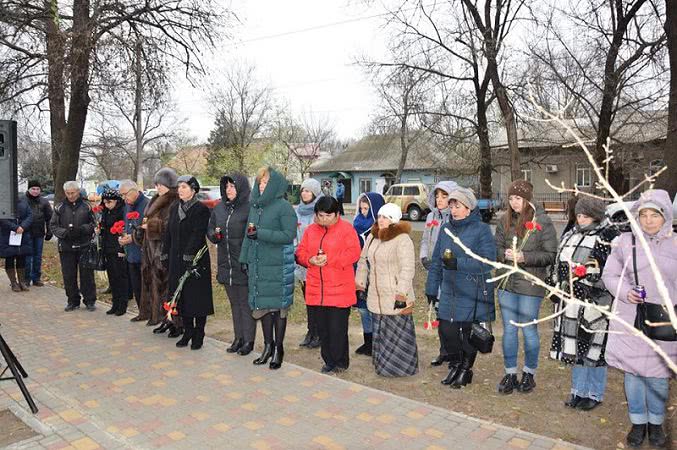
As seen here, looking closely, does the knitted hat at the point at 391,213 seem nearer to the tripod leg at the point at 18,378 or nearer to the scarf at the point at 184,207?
the scarf at the point at 184,207

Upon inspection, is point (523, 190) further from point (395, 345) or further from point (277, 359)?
point (277, 359)

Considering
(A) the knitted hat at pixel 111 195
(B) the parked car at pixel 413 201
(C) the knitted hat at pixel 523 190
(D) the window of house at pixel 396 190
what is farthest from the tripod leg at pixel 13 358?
(D) the window of house at pixel 396 190

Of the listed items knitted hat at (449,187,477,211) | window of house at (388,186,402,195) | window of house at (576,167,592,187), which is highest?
window of house at (576,167,592,187)

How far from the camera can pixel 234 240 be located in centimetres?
569

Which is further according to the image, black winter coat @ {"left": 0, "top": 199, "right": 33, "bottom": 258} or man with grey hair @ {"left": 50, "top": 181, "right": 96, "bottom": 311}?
black winter coat @ {"left": 0, "top": 199, "right": 33, "bottom": 258}

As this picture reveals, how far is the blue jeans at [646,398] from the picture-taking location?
3.76m

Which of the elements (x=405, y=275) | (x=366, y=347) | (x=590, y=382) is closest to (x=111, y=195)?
(x=366, y=347)

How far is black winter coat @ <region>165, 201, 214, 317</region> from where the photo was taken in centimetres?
593

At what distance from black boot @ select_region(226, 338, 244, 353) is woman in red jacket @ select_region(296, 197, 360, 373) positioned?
3.62ft

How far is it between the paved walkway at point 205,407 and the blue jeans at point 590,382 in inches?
33.8

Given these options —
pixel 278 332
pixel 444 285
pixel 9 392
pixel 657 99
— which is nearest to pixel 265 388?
pixel 278 332

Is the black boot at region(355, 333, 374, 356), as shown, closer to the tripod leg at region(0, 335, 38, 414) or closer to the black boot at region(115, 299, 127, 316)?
the tripod leg at region(0, 335, 38, 414)

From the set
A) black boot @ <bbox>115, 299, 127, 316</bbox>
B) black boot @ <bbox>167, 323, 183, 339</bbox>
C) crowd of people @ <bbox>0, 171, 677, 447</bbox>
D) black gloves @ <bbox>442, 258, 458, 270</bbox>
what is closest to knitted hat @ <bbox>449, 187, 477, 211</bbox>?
crowd of people @ <bbox>0, 171, 677, 447</bbox>

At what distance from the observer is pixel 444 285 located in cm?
488
